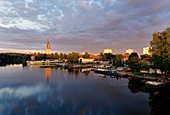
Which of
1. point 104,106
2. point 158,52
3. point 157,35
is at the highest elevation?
point 157,35

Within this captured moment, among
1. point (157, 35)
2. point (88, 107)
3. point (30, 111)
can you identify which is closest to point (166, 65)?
point (157, 35)

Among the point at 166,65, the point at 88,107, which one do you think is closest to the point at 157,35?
the point at 166,65

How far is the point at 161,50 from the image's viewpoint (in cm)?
Answer: 4362

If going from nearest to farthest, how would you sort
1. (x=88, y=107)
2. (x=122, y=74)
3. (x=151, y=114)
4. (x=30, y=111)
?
(x=151, y=114) → (x=30, y=111) → (x=88, y=107) → (x=122, y=74)

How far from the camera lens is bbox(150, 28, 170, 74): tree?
135ft

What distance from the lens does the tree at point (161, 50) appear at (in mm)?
41156

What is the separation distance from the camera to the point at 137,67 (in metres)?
57.2

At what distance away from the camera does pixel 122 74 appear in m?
57.2

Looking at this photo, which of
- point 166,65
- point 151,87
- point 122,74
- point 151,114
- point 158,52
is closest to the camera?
point 151,114

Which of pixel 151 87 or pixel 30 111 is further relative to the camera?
pixel 151 87

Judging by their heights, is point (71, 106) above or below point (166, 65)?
below

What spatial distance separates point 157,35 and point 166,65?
12.0 meters

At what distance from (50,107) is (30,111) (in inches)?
142

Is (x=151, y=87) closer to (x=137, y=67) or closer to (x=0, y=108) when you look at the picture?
(x=137, y=67)
